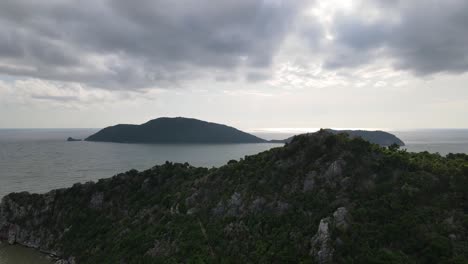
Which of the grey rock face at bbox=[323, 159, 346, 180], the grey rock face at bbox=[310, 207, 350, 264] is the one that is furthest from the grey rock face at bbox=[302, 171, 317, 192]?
the grey rock face at bbox=[310, 207, 350, 264]

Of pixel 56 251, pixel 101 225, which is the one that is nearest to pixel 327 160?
pixel 101 225

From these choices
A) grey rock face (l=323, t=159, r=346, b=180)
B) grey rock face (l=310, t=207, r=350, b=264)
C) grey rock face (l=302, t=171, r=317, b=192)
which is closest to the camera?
grey rock face (l=310, t=207, r=350, b=264)

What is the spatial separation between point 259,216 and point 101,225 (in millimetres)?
41046

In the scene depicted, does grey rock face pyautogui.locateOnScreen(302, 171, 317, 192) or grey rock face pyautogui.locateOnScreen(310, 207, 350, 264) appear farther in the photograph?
grey rock face pyautogui.locateOnScreen(302, 171, 317, 192)

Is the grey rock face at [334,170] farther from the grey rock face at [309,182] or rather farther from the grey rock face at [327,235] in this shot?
the grey rock face at [327,235]

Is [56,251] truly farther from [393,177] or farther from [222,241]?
[393,177]

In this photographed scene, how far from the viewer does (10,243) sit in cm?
7038

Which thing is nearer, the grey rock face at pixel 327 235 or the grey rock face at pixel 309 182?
→ the grey rock face at pixel 327 235

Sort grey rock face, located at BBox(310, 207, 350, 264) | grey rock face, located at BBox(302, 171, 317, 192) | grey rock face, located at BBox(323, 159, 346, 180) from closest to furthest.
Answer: grey rock face, located at BBox(310, 207, 350, 264) → grey rock face, located at BBox(323, 159, 346, 180) → grey rock face, located at BBox(302, 171, 317, 192)

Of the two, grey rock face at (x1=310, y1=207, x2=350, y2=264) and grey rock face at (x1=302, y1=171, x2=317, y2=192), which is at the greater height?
grey rock face at (x1=302, y1=171, x2=317, y2=192)

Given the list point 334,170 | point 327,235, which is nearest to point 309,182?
point 334,170

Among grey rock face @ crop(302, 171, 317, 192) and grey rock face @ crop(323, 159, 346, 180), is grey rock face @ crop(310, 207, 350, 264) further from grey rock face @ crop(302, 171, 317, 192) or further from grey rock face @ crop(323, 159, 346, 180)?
grey rock face @ crop(323, 159, 346, 180)

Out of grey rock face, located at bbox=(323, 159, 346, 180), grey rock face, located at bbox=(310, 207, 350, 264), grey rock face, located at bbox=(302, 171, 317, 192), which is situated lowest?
grey rock face, located at bbox=(310, 207, 350, 264)

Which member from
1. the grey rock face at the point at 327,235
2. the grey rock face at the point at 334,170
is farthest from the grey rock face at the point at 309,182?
the grey rock face at the point at 327,235
